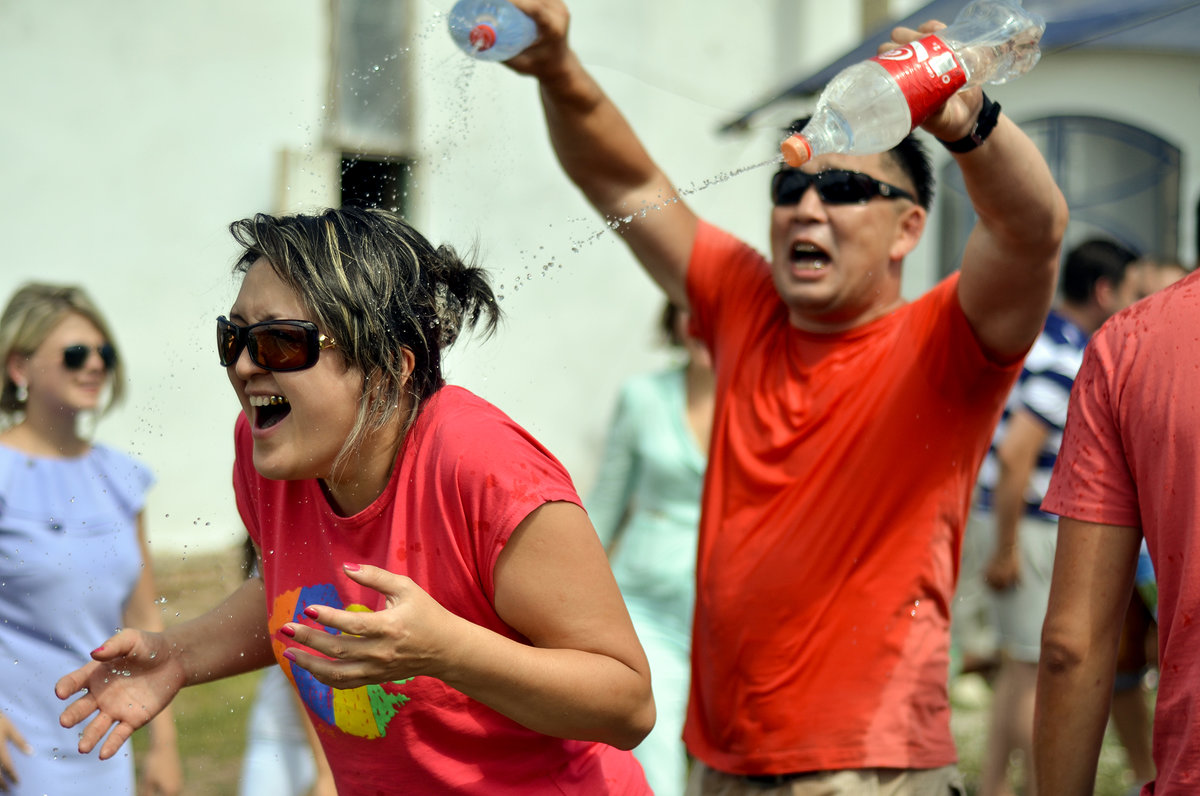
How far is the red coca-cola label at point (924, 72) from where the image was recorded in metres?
1.90

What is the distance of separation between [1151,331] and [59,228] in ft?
22.4

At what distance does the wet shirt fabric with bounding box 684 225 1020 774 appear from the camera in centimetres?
240

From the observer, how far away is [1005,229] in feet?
7.18

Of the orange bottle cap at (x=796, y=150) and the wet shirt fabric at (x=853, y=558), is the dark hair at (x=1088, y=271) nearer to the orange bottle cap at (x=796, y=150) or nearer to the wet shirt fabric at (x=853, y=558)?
the wet shirt fabric at (x=853, y=558)

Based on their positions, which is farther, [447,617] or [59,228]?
[59,228]

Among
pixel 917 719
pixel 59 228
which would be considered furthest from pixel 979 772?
pixel 59 228

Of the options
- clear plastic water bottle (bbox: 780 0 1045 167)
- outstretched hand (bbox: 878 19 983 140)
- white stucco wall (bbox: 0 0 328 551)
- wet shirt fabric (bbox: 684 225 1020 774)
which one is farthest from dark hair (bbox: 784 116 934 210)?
white stucco wall (bbox: 0 0 328 551)

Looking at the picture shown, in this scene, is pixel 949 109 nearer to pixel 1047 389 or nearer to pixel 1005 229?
pixel 1005 229

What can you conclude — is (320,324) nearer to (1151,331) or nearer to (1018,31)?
(1151,331)

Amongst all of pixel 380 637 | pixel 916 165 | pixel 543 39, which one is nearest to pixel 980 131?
pixel 916 165

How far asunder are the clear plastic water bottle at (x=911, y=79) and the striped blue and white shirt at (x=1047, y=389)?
2323 mm

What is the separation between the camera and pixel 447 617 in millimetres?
1522

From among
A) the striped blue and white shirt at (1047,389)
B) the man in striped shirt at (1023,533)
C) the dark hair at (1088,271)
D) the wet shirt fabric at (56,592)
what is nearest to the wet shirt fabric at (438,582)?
the wet shirt fabric at (56,592)

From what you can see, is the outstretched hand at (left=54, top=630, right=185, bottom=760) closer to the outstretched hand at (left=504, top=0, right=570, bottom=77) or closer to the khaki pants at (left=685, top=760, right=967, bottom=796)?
the khaki pants at (left=685, top=760, right=967, bottom=796)
